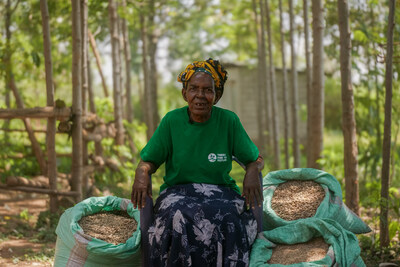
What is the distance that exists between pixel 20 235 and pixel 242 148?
3146mm

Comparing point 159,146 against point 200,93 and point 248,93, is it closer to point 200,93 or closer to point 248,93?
point 200,93

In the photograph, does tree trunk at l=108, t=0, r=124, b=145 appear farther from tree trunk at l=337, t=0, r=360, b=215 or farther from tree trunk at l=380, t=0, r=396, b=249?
tree trunk at l=380, t=0, r=396, b=249

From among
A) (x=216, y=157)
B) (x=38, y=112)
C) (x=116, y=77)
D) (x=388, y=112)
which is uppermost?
(x=116, y=77)

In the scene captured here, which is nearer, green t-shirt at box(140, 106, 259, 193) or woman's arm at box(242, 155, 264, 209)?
woman's arm at box(242, 155, 264, 209)

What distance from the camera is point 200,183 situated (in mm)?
3393

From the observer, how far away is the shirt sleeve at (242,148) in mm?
3393

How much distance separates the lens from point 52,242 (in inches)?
208

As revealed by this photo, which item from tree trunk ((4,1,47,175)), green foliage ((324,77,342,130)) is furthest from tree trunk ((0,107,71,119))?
green foliage ((324,77,342,130))

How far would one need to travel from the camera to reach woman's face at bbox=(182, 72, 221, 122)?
3309 millimetres

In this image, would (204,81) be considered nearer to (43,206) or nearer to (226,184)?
(226,184)

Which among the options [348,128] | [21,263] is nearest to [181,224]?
[21,263]

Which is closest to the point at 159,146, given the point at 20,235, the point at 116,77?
the point at 20,235

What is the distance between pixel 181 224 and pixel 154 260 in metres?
0.30

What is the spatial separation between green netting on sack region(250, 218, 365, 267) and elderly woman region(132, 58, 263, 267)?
87mm
